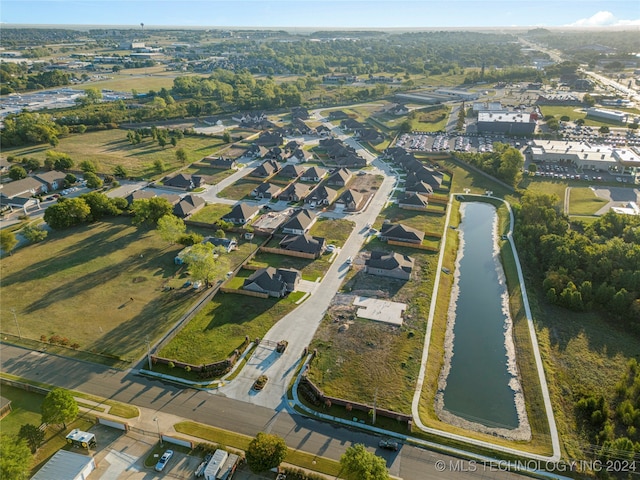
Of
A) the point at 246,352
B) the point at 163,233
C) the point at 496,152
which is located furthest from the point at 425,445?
the point at 496,152

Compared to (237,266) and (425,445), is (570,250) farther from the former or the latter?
(237,266)

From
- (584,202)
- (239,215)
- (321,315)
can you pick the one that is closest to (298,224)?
(239,215)

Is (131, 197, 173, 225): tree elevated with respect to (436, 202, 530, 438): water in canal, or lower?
elevated

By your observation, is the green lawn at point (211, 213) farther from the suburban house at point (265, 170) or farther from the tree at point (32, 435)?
the tree at point (32, 435)

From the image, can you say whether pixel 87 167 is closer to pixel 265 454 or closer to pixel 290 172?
pixel 290 172

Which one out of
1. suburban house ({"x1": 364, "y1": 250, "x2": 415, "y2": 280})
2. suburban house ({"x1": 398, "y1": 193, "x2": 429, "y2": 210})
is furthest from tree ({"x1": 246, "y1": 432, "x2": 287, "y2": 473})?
suburban house ({"x1": 398, "y1": 193, "x2": 429, "y2": 210})

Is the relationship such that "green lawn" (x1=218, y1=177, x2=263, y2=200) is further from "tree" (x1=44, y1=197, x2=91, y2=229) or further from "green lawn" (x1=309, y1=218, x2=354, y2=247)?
"tree" (x1=44, y1=197, x2=91, y2=229)

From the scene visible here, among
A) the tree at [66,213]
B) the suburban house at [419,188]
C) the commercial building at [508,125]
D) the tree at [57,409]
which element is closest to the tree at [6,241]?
the tree at [66,213]
